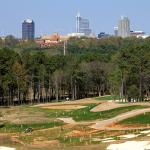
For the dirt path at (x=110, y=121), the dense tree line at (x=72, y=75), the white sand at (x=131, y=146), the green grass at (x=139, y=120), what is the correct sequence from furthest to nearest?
the dense tree line at (x=72, y=75) < the green grass at (x=139, y=120) < the dirt path at (x=110, y=121) < the white sand at (x=131, y=146)

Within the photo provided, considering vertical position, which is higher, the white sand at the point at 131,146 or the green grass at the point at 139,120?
the green grass at the point at 139,120

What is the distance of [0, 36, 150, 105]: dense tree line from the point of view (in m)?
146

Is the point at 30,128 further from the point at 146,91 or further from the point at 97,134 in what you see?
the point at 146,91

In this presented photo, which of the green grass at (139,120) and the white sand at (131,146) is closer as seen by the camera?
the white sand at (131,146)

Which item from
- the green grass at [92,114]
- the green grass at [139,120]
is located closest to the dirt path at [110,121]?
the green grass at [139,120]

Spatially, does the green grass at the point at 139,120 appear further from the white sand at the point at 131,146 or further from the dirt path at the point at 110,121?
the white sand at the point at 131,146

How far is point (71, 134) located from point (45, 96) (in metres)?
117

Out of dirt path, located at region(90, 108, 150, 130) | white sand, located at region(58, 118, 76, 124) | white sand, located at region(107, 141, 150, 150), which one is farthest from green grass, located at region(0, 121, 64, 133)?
white sand, located at region(107, 141, 150, 150)

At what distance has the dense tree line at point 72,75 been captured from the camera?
14562 centimetres

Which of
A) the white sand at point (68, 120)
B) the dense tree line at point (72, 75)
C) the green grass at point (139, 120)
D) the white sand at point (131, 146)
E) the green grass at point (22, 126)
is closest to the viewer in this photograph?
the white sand at point (131, 146)

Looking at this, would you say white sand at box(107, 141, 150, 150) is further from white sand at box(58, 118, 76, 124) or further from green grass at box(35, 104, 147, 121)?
green grass at box(35, 104, 147, 121)

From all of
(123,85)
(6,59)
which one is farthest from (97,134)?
(6,59)

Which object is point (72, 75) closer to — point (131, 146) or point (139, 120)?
point (139, 120)

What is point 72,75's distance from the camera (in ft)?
593
